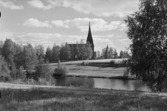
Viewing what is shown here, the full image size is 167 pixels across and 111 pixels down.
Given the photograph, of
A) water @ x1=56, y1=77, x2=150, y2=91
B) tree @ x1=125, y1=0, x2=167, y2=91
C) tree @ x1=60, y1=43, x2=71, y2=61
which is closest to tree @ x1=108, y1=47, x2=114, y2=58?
tree @ x1=60, y1=43, x2=71, y2=61

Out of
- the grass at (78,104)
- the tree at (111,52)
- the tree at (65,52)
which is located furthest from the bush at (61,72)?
the tree at (111,52)

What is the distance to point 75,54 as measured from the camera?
124 meters

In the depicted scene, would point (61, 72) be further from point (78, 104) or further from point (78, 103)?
point (78, 104)

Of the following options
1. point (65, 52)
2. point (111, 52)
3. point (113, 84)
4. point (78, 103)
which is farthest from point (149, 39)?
point (111, 52)

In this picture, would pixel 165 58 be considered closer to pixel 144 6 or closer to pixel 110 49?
pixel 144 6

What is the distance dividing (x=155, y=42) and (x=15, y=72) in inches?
1423

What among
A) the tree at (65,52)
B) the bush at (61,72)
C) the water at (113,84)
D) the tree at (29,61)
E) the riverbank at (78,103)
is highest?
the tree at (65,52)

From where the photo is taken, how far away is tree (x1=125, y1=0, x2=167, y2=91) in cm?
1941

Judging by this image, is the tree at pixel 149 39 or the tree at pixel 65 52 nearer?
the tree at pixel 149 39

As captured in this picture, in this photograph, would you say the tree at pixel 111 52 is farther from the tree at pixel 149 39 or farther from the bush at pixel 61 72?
A: the tree at pixel 149 39

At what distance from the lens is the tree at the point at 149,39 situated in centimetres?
1941

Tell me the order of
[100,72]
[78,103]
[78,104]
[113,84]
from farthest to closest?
1. [100,72]
2. [113,84]
3. [78,103]
4. [78,104]

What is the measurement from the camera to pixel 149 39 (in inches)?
784

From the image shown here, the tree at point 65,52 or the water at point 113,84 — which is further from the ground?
the tree at point 65,52
